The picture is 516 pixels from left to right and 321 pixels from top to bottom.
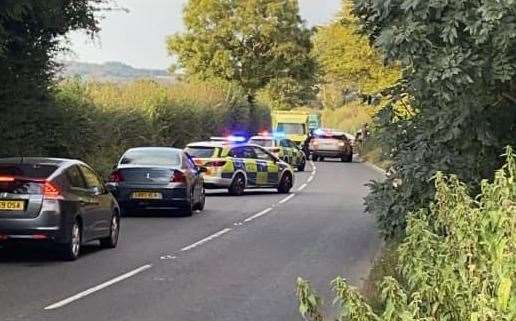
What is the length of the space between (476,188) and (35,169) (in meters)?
5.92

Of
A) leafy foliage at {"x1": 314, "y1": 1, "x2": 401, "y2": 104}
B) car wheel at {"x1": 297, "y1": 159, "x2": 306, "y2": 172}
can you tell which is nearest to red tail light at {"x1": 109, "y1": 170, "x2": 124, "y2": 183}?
car wheel at {"x1": 297, "y1": 159, "x2": 306, "y2": 172}

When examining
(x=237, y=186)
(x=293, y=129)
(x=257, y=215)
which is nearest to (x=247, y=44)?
(x=293, y=129)

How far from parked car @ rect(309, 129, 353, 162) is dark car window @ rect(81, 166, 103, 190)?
41328 millimetres

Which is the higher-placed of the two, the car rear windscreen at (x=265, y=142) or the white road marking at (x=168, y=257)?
the car rear windscreen at (x=265, y=142)

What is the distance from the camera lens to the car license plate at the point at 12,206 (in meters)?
12.9

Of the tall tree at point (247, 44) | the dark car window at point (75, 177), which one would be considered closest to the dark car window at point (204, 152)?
the dark car window at point (75, 177)

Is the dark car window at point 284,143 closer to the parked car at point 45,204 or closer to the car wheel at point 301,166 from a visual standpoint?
the car wheel at point 301,166

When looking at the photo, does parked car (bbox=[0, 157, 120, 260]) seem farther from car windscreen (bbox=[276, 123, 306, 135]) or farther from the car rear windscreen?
car windscreen (bbox=[276, 123, 306, 135])

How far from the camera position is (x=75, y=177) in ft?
45.8

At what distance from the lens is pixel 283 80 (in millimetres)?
67062

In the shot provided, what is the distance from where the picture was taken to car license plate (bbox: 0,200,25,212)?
508 inches

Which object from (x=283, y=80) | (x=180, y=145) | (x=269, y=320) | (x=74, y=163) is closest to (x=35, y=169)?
(x=74, y=163)

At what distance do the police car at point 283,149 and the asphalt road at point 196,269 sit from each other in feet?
64.4

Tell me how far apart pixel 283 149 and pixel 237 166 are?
50.3 ft
